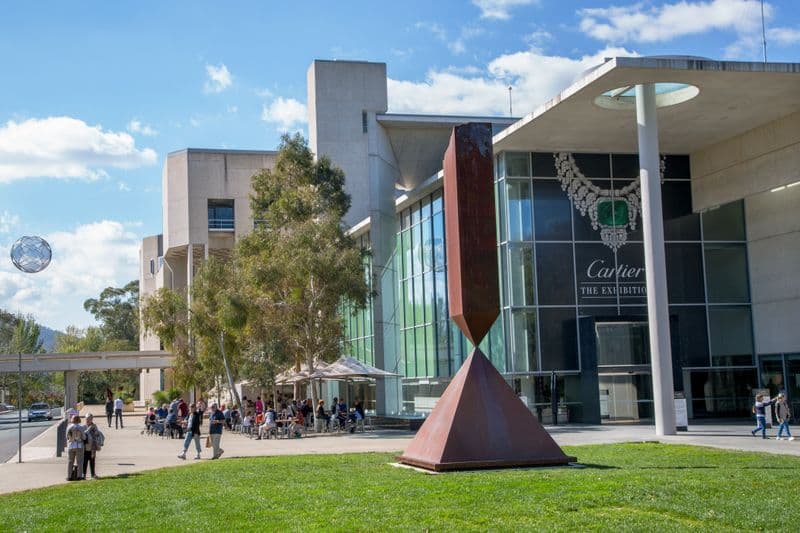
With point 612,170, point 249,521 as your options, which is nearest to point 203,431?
point 612,170

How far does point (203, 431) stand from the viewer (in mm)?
37062

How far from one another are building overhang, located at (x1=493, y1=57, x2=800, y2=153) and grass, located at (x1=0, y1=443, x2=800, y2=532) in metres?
12.7

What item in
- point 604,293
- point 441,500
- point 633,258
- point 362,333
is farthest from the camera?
point 362,333

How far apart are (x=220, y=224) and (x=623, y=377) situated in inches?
1600

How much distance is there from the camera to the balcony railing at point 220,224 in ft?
217

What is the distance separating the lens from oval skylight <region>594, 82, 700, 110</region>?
2772cm

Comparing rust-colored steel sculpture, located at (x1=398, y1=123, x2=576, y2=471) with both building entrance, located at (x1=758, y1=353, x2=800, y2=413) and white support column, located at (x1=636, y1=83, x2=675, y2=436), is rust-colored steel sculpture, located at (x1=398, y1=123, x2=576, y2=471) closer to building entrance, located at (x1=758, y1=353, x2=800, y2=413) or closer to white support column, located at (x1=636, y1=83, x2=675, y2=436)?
white support column, located at (x1=636, y1=83, x2=675, y2=436)

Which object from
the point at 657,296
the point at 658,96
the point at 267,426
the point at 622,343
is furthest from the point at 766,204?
the point at 267,426

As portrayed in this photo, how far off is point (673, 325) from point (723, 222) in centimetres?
685

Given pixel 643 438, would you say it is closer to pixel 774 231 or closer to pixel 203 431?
pixel 774 231

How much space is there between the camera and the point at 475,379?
15375mm

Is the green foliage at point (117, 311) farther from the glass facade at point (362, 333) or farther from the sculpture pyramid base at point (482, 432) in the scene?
the sculpture pyramid base at point (482, 432)

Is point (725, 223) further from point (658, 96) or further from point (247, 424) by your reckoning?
point (247, 424)

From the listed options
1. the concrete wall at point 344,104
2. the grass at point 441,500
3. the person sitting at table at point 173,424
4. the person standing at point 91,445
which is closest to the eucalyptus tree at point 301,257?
the person sitting at table at point 173,424
